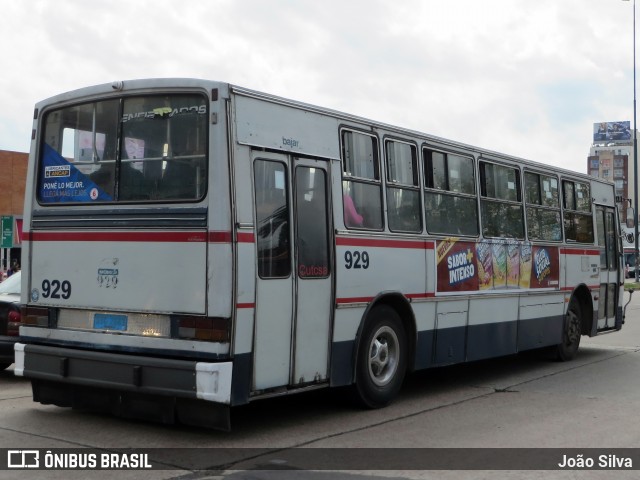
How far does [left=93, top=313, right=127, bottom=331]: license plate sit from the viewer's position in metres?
7.48

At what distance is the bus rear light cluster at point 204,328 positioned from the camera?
6.97 meters

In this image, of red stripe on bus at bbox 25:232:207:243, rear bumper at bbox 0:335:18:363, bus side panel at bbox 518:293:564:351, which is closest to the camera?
red stripe on bus at bbox 25:232:207:243

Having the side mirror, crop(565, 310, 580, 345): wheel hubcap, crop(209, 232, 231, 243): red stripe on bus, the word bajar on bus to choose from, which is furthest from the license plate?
the side mirror

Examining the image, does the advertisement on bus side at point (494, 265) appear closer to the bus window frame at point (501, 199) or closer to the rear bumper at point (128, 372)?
→ the bus window frame at point (501, 199)

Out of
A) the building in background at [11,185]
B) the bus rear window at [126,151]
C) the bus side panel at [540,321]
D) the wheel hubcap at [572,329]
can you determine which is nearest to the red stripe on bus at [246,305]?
the bus rear window at [126,151]

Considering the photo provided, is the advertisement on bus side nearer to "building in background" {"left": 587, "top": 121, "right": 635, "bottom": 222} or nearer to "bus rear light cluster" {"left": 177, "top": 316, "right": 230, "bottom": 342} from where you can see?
"bus rear light cluster" {"left": 177, "top": 316, "right": 230, "bottom": 342}

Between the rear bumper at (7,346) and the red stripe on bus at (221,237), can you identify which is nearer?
the red stripe on bus at (221,237)

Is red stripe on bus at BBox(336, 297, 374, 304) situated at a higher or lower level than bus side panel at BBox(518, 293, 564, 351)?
higher

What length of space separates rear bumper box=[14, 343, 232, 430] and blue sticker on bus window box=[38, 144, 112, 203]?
143 centimetres

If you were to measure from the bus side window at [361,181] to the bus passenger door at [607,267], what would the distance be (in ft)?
22.9

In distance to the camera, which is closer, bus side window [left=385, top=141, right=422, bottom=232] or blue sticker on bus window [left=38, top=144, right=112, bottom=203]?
blue sticker on bus window [left=38, top=144, right=112, bottom=203]

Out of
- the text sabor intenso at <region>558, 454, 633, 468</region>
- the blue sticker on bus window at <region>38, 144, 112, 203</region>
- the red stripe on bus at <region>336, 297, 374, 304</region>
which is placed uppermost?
the blue sticker on bus window at <region>38, 144, 112, 203</region>

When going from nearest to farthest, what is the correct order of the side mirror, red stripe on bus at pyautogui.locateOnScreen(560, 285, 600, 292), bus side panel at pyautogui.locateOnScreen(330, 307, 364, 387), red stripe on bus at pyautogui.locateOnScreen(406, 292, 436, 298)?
bus side panel at pyautogui.locateOnScreen(330, 307, 364, 387) < red stripe on bus at pyautogui.locateOnScreen(406, 292, 436, 298) < red stripe on bus at pyautogui.locateOnScreen(560, 285, 600, 292) < the side mirror

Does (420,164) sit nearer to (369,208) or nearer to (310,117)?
(369,208)
